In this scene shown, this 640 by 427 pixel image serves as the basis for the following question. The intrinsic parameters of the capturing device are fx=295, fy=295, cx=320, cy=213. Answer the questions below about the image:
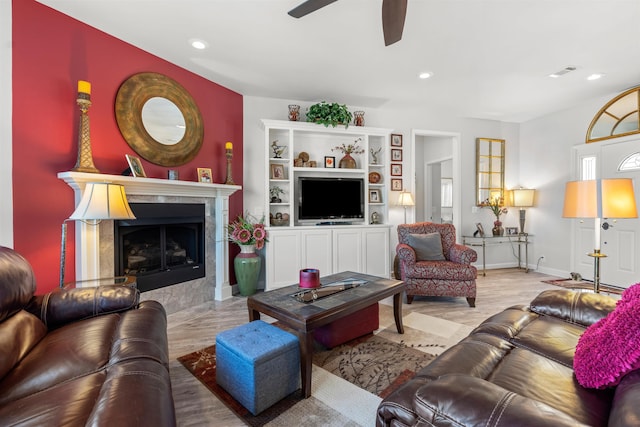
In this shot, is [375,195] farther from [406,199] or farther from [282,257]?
[282,257]

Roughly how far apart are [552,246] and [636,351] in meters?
5.06

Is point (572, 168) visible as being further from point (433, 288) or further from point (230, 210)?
point (230, 210)

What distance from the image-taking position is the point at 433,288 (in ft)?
11.1

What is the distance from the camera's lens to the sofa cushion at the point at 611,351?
0.91 metres

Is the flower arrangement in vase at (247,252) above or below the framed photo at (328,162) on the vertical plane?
below

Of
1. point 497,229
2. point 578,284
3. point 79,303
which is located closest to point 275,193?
point 79,303

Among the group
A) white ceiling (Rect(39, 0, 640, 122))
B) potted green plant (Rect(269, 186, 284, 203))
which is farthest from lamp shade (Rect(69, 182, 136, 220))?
potted green plant (Rect(269, 186, 284, 203))

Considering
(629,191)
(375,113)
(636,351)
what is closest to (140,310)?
(636,351)

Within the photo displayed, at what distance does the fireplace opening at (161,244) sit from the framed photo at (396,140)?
311cm

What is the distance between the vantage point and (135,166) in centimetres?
279

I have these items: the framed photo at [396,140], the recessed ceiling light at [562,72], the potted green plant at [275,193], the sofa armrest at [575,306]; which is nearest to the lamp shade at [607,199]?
the sofa armrest at [575,306]

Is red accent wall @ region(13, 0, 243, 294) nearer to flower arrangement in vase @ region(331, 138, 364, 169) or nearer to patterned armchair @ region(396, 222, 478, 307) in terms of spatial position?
flower arrangement in vase @ region(331, 138, 364, 169)

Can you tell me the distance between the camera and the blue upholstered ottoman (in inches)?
62.3

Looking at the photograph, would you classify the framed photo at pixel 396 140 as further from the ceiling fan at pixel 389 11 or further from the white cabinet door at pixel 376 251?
the ceiling fan at pixel 389 11
